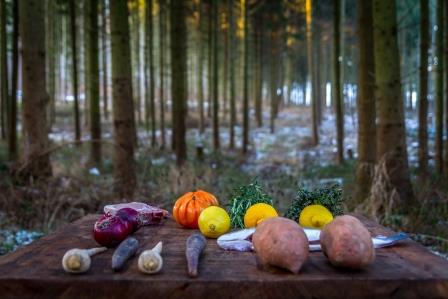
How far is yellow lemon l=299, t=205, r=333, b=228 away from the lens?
8.54ft

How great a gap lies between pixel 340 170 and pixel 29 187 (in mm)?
7514

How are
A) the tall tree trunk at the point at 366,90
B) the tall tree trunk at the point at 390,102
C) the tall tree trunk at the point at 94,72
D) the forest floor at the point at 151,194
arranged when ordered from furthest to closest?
the tall tree trunk at the point at 94,72, the tall tree trunk at the point at 366,90, the tall tree trunk at the point at 390,102, the forest floor at the point at 151,194

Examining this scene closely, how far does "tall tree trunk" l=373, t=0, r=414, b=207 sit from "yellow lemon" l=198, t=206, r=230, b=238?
16.6ft

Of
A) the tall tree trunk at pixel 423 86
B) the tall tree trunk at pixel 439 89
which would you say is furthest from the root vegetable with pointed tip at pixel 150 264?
the tall tree trunk at pixel 439 89

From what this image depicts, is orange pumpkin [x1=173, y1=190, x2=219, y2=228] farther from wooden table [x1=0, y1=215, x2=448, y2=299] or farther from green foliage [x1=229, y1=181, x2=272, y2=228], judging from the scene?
wooden table [x1=0, y1=215, x2=448, y2=299]

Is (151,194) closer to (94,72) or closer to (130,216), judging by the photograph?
(94,72)

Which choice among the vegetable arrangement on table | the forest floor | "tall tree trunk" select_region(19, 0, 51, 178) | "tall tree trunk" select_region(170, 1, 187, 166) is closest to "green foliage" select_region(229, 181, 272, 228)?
the vegetable arrangement on table

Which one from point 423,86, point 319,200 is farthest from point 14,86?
point 319,200

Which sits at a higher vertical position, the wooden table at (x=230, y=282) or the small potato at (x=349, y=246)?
the small potato at (x=349, y=246)

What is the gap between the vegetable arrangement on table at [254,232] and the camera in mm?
1973

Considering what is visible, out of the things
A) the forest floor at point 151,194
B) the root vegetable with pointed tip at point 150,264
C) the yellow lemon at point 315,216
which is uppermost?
the yellow lemon at point 315,216

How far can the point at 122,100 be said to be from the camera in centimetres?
837

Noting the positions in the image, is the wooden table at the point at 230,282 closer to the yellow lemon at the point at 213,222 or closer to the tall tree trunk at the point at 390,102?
the yellow lemon at the point at 213,222

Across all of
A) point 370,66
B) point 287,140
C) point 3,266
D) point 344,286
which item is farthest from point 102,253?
point 287,140
